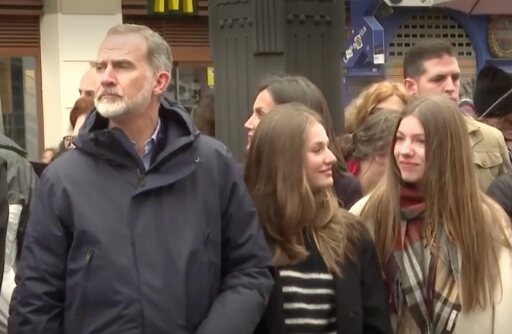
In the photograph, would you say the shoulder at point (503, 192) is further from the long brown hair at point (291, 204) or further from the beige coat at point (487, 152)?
the long brown hair at point (291, 204)

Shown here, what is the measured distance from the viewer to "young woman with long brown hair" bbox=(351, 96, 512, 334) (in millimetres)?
3811

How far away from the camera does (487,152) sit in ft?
16.6

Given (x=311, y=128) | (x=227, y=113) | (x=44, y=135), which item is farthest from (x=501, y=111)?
(x=44, y=135)

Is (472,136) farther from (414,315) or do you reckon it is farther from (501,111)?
(414,315)

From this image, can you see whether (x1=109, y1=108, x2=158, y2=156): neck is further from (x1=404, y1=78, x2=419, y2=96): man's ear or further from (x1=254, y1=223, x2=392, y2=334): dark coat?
(x1=404, y1=78, x2=419, y2=96): man's ear

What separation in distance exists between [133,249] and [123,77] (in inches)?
20.6

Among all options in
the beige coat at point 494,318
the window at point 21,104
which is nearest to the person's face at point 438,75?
the beige coat at point 494,318

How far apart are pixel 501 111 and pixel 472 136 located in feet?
2.48

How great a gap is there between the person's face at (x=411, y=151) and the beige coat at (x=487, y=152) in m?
1.14

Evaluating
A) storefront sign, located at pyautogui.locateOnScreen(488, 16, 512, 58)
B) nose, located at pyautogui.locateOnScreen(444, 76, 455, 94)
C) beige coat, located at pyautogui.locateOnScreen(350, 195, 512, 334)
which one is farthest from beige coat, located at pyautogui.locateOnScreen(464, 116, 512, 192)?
storefront sign, located at pyautogui.locateOnScreen(488, 16, 512, 58)

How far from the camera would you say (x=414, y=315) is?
3.88 m

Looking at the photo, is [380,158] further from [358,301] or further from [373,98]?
[358,301]

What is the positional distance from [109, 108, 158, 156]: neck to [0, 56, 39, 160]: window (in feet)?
32.5

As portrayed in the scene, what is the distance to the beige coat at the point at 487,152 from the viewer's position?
16.5ft
